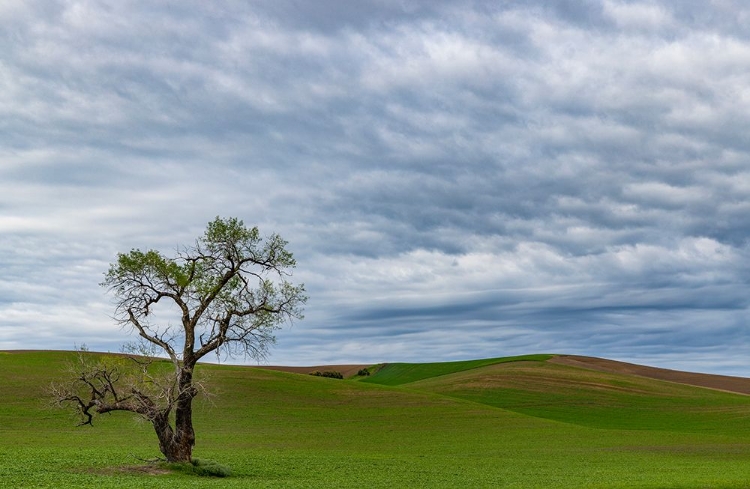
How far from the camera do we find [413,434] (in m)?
68.0

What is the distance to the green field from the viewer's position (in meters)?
38.4

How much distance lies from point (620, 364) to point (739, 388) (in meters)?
21.5

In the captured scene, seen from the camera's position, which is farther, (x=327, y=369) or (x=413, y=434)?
(x=327, y=369)

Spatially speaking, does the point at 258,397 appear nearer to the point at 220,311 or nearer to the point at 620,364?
the point at 220,311

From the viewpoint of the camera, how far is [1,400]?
73.4 meters

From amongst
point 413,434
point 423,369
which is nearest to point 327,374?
point 423,369

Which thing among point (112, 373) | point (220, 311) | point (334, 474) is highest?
point (220, 311)

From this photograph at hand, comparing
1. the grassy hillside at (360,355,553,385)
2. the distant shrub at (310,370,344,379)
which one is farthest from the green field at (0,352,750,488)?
the distant shrub at (310,370,344,379)

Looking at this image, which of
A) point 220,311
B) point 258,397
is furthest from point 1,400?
point 220,311

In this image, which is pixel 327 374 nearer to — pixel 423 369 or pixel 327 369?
pixel 327 369

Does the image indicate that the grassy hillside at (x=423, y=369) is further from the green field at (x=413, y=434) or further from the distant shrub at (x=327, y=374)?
the green field at (x=413, y=434)

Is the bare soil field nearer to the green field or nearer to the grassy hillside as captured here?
the grassy hillside

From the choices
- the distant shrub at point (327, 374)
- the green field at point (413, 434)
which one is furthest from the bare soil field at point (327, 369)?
the green field at point (413, 434)

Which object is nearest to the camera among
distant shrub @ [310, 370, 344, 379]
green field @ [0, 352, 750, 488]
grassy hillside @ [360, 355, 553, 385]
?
green field @ [0, 352, 750, 488]
